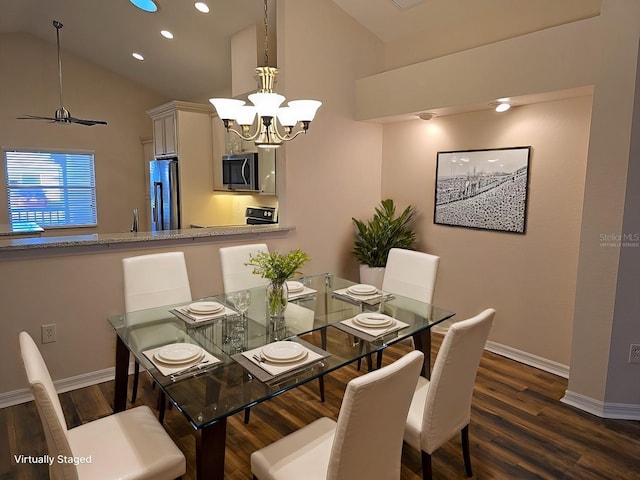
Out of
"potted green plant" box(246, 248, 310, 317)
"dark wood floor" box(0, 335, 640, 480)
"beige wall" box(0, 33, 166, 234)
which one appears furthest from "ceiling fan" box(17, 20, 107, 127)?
"potted green plant" box(246, 248, 310, 317)

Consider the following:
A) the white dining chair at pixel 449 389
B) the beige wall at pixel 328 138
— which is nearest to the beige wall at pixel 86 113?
the beige wall at pixel 328 138

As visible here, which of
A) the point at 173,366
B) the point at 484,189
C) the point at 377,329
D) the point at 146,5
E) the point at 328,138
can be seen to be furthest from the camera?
the point at 146,5

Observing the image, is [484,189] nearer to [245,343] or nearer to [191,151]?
[245,343]

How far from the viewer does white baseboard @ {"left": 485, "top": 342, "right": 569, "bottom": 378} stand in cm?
327

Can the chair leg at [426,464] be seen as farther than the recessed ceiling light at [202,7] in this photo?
No

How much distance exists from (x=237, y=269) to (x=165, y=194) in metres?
2.86

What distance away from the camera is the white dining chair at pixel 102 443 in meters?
1.28

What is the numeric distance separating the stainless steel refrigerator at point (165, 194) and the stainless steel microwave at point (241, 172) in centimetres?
71

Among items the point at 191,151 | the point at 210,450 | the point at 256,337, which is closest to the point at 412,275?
the point at 256,337

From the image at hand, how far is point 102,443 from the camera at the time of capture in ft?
5.45

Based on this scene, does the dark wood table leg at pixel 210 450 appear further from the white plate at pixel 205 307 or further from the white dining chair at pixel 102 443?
the white plate at pixel 205 307

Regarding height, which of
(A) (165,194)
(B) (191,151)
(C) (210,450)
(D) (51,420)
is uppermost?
(B) (191,151)

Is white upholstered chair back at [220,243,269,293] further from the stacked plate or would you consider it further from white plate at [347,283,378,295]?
the stacked plate

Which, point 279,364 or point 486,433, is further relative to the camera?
point 486,433
